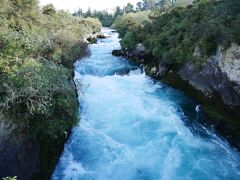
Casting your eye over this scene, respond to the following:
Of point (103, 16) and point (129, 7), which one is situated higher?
point (129, 7)

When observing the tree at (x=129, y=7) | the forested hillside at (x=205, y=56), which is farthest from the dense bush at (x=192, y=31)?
the tree at (x=129, y=7)

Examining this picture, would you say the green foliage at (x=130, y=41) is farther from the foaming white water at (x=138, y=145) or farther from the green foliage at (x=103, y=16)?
the green foliage at (x=103, y=16)

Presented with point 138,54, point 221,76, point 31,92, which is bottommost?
point 138,54

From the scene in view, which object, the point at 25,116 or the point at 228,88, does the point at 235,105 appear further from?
the point at 25,116

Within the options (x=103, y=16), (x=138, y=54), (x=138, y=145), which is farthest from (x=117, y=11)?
(x=138, y=145)

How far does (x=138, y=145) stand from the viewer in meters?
16.5

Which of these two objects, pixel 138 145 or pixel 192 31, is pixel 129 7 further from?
pixel 138 145

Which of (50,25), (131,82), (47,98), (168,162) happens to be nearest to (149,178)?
(168,162)

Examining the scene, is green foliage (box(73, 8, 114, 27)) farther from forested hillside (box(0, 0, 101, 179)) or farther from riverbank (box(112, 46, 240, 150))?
forested hillside (box(0, 0, 101, 179))

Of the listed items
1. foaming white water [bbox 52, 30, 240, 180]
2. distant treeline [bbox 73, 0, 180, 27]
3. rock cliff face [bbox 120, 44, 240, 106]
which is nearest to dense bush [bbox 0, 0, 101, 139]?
foaming white water [bbox 52, 30, 240, 180]

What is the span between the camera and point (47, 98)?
491 inches

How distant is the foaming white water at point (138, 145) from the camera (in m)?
14.1

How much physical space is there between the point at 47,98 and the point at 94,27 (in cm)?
5792

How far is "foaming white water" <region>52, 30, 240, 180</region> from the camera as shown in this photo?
1407 cm
